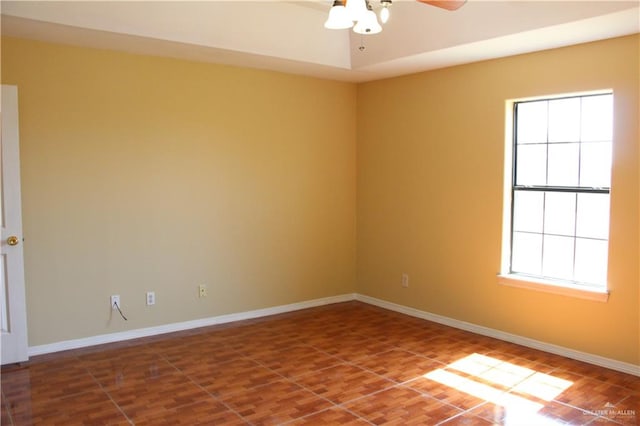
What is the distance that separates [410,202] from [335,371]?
2.06 metres

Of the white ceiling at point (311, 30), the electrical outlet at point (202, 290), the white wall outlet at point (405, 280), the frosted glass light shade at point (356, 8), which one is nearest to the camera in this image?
the frosted glass light shade at point (356, 8)

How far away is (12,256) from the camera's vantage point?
12.5ft

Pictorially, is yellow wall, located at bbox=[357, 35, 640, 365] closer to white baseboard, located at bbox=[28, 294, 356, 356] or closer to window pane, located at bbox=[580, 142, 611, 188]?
window pane, located at bbox=[580, 142, 611, 188]


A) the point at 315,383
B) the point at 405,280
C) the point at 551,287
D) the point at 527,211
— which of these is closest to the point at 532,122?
the point at 527,211

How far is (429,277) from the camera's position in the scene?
200 inches

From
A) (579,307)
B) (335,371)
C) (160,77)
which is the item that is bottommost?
(335,371)

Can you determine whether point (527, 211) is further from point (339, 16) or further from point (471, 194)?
point (339, 16)

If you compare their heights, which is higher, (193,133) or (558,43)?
(558,43)

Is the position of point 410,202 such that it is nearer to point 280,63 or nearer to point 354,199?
point 354,199

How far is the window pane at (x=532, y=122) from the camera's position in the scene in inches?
166

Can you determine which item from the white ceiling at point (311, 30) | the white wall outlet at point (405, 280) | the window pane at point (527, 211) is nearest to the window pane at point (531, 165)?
the window pane at point (527, 211)

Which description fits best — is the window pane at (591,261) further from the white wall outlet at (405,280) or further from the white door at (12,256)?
the white door at (12,256)

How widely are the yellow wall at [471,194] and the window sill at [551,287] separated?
5 cm

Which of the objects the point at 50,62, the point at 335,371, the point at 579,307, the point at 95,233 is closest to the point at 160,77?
the point at 50,62
